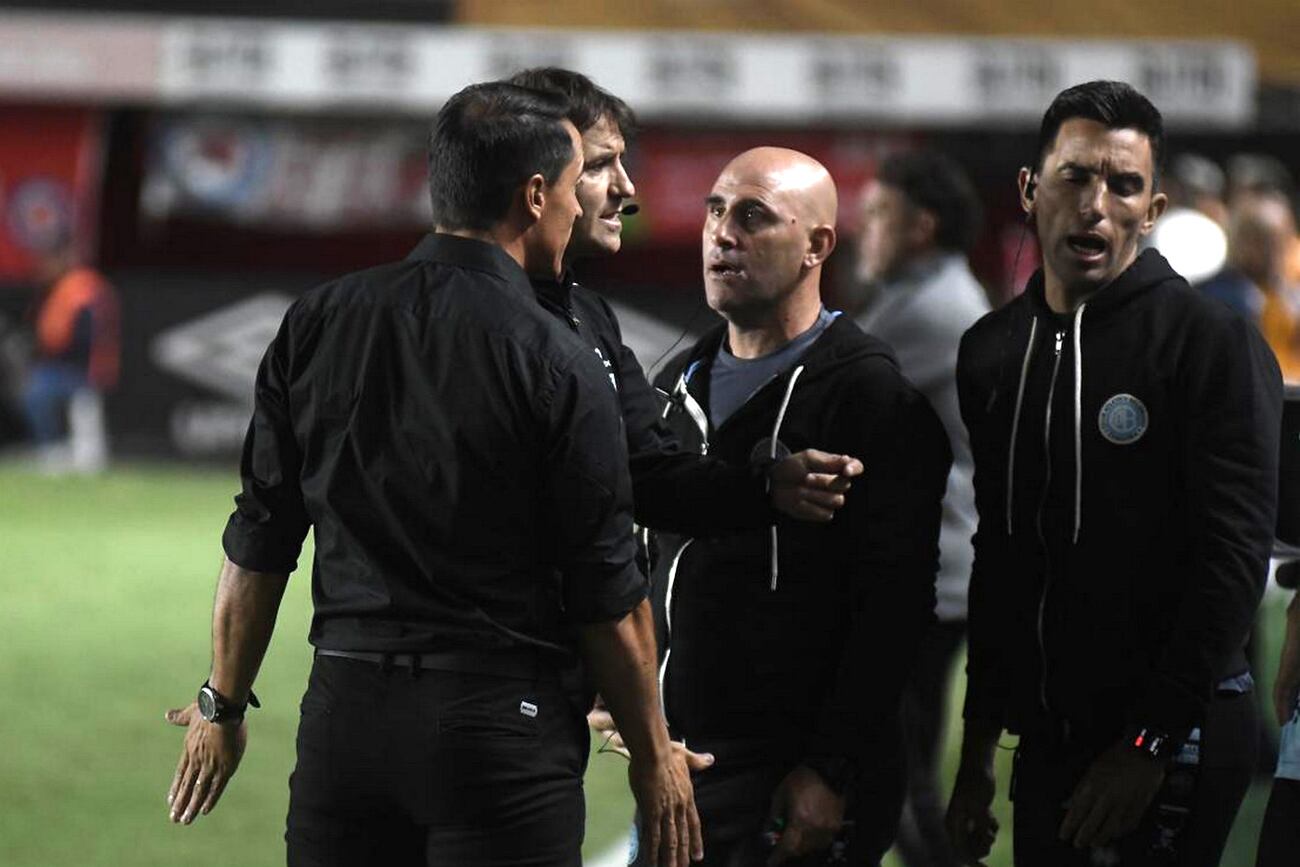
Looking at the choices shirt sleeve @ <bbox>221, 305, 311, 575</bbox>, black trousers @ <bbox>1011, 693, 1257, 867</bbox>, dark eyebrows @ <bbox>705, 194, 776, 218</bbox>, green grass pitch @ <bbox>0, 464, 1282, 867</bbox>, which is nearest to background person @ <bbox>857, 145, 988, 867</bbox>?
green grass pitch @ <bbox>0, 464, 1282, 867</bbox>

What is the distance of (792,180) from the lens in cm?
453

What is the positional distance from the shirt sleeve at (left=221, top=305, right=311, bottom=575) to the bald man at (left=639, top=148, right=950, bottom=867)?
915mm

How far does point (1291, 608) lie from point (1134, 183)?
0.95m

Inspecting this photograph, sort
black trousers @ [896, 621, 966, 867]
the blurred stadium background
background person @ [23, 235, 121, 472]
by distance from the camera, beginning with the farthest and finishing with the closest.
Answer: background person @ [23, 235, 121, 472] → the blurred stadium background → black trousers @ [896, 621, 966, 867]

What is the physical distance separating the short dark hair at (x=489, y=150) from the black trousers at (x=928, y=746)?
254cm

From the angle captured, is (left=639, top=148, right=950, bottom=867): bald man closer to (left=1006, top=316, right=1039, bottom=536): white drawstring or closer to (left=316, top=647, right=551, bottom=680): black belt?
(left=1006, top=316, right=1039, bottom=536): white drawstring

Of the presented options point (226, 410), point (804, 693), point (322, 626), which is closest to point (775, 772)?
point (804, 693)

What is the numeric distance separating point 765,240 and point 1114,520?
0.97 m

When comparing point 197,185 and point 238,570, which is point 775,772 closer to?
point 238,570

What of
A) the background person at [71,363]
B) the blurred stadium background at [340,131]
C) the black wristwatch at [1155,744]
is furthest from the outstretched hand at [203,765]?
the background person at [71,363]

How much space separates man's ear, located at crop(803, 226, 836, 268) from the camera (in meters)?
4.54

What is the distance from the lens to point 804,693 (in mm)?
4270

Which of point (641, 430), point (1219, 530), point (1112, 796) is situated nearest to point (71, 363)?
point (641, 430)

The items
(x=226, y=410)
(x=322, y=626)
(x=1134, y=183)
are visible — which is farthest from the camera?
(x=226, y=410)
